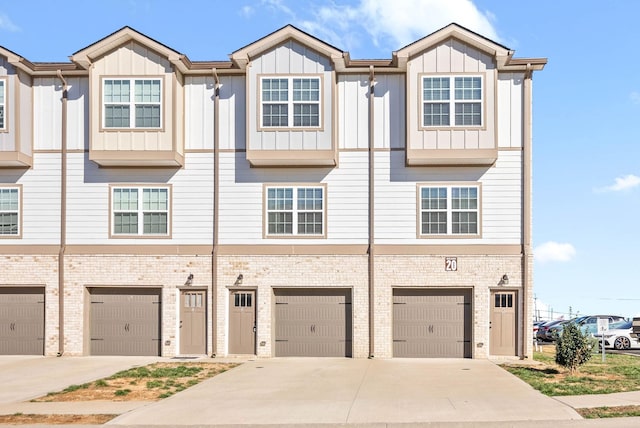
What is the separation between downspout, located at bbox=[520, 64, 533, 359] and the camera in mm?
22594

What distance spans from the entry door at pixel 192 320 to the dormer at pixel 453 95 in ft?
26.2

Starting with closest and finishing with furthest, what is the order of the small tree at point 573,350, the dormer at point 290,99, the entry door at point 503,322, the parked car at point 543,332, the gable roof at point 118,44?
the small tree at point 573,350 → the dormer at point 290,99 → the entry door at point 503,322 → the gable roof at point 118,44 → the parked car at point 543,332

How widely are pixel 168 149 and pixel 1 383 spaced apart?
330 inches

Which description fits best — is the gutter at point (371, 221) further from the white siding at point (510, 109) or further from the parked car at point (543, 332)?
the parked car at point (543, 332)

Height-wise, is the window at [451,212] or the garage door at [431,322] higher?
the window at [451,212]

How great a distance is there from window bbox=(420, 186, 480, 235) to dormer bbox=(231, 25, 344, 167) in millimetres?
3405

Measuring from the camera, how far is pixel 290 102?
22.7m

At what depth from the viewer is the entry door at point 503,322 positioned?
74.9 feet

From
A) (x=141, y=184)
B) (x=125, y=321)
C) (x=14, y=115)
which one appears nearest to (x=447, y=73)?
(x=141, y=184)

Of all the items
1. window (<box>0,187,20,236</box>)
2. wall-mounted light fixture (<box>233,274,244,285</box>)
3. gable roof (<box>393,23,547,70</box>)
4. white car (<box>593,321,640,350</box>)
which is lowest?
white car (<box>593,321,640,350</box>)

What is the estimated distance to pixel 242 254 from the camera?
23.2 meters

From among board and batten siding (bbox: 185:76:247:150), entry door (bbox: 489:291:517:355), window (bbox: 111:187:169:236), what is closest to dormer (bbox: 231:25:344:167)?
board and batten siding (bbox: 185:76:247:150)

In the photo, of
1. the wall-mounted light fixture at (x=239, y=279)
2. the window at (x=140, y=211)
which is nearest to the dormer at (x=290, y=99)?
the window at (x=140, y=211)

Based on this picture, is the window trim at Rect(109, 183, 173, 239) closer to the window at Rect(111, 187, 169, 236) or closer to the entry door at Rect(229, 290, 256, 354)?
the window at Rect(111, 187, 169, 236)
